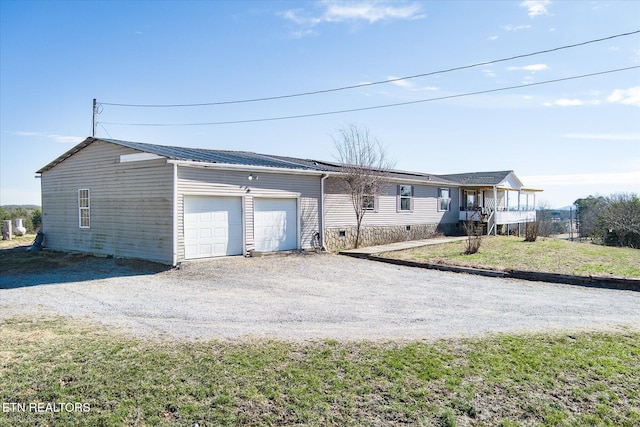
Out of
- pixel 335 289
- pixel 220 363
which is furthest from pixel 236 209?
pixel 220 363

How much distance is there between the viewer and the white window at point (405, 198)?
792 inches

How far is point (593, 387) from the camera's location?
4.39m

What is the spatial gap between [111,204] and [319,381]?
1177 cm

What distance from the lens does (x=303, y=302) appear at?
7.90 m

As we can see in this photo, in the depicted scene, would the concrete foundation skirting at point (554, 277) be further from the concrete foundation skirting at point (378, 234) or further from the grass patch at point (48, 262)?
the grass patch at point (48, 262)

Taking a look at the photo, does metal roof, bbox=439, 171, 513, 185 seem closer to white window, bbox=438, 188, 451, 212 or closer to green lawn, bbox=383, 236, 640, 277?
white window, bbox=438, 188, 451, 212

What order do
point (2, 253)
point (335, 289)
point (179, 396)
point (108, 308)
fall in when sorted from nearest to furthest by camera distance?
1. point (179, 396)
2. point (108, 308)
3. point (335, 289)
4. point (2, 253)

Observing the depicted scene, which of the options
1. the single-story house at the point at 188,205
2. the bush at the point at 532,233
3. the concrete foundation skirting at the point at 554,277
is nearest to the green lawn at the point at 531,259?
the concrete foundation skirting at the point at 554,277

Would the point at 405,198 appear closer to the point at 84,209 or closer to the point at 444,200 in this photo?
the point at 444,200

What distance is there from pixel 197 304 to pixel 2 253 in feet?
40.5

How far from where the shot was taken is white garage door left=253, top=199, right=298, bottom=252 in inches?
Answer: 537

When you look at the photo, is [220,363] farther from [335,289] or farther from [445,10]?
[445,10]

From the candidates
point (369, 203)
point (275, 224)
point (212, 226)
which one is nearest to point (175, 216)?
point (212, 226)

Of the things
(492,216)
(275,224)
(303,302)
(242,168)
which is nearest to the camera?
(303,302)
